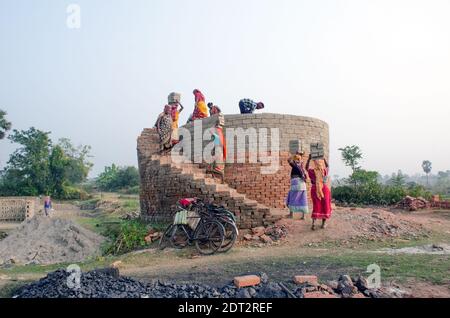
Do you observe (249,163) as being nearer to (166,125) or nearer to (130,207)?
(166,125)

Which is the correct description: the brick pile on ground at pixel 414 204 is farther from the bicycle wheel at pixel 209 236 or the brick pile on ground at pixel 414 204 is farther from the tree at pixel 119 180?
the tree at pixel 119 180

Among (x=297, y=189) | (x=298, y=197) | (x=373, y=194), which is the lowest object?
(x=373, y=194)

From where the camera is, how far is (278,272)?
5.42 m

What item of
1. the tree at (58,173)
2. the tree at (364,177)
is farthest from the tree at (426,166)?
the tree at (58,173)

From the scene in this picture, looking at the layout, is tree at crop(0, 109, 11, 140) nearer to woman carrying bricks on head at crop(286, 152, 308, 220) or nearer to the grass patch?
the grass patch

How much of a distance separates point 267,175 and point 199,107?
3.54 m

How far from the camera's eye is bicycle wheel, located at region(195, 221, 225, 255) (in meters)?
7.29

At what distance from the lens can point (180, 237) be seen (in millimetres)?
8141

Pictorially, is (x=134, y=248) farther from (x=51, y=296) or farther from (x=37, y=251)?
(x=51, y=296)

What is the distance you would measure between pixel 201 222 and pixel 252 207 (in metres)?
1.54

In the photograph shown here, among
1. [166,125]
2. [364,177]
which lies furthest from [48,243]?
[364,177]

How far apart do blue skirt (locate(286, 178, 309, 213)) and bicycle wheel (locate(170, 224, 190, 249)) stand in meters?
2.67

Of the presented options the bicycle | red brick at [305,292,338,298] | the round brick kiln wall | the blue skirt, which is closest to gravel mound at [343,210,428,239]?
the blue skirt
